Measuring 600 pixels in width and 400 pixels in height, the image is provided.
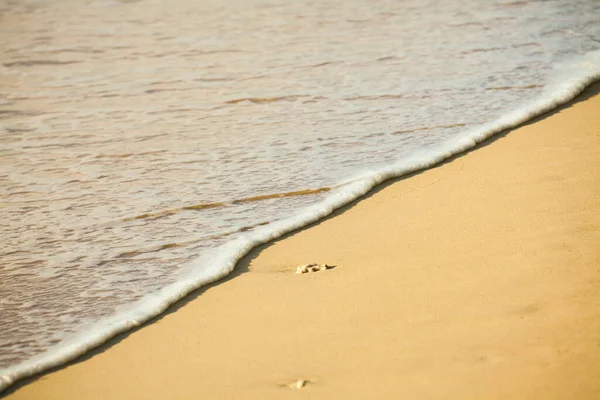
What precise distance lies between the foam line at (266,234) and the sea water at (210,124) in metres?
0.01

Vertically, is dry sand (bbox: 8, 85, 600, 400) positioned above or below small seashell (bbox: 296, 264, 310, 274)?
above

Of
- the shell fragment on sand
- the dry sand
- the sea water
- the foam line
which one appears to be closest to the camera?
the dry sand

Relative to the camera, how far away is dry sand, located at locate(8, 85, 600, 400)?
2453mm

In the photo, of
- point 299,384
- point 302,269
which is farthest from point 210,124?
point 299,384

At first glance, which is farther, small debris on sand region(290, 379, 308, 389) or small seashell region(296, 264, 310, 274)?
small seashell region(296, 264, 310, 274)

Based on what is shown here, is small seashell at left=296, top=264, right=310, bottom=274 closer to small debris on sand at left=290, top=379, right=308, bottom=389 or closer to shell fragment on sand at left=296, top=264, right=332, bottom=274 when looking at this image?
shell fragment on sand at left=296, top=264, right=332, bottom=274

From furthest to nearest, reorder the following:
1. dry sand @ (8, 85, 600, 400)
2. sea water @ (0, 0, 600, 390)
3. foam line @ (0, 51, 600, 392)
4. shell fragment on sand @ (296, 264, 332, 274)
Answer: sea water @ (0, 0, 600, 390), shell fragment on sand @ (296, 264, 332, 274), foam line @ (0, 51, 600, 392), dry sand @ (8, 85, 600, 400)

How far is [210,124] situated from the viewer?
5.41 meters

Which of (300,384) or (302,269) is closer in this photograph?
(300,384)

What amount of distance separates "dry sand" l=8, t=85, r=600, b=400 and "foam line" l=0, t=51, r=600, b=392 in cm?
6

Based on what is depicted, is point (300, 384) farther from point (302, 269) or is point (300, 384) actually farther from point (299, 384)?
point (302, 269)

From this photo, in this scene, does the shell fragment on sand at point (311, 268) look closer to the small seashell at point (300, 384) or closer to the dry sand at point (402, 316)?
the dry sand at point (402, 316)

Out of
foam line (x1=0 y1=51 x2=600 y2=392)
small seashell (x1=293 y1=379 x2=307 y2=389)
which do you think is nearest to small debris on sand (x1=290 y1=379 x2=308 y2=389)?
small seashell (x1=293 y1=379 x2=307 y2=389)

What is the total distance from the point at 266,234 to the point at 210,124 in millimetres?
1878
